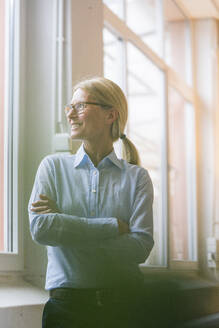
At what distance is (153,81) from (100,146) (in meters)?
2.68

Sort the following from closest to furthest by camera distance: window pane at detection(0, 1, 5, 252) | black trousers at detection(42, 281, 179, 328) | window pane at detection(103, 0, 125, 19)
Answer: black trousers at detection(42, 281, 179, 328) → window pane at detection(0, 1, 5, 252) → window pane at detection(103, 0, 125, 19)

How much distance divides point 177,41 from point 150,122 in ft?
4.13

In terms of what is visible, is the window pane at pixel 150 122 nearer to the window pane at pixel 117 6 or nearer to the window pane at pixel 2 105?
the window pane at pixel 117 6

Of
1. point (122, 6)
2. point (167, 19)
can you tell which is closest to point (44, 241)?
point (122, 6)

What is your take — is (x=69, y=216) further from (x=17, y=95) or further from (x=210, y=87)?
(x=210, y=87)

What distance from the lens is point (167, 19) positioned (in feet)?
16.1

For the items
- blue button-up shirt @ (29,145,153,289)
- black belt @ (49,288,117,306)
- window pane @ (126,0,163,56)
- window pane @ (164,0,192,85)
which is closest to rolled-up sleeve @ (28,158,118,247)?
blue button-up shirt @ (29,145,153,289)

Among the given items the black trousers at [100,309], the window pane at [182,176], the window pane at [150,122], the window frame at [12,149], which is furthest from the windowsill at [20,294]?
the window pane at [182,176]

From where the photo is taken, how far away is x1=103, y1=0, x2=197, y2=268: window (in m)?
3.59

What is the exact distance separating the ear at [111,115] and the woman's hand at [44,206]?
299 millimetres

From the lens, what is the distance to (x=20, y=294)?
86.8 inches

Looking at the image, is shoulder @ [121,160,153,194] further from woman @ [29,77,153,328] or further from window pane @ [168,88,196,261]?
window pane @ [168,88,196,261]

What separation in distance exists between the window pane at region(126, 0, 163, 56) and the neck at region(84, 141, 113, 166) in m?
2.22

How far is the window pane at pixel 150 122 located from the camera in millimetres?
3912
